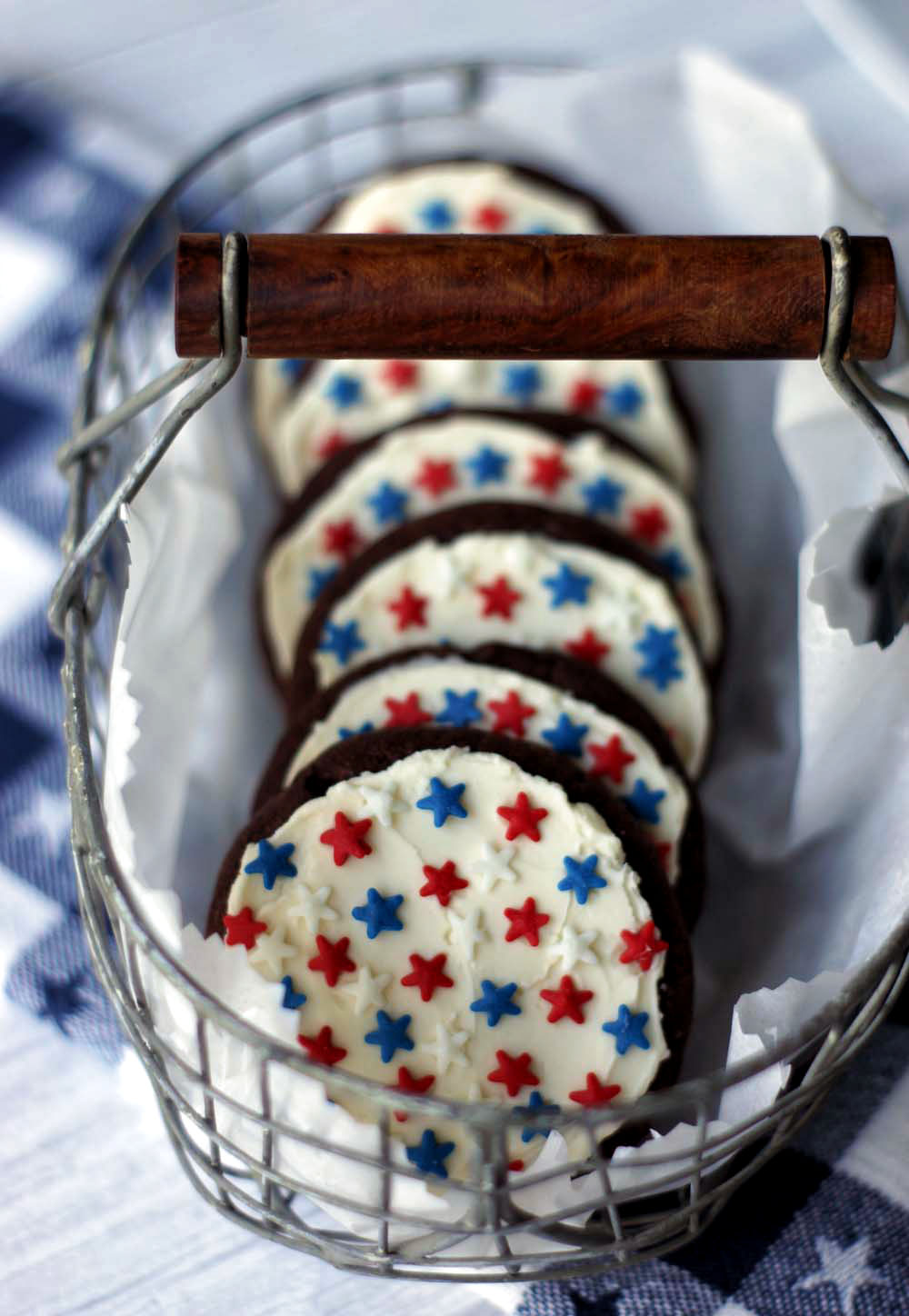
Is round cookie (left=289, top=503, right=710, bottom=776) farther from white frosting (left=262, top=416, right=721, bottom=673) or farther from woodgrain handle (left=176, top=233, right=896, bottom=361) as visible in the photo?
woodgrain handle (left=176, top=233, right=896, bottom=361)

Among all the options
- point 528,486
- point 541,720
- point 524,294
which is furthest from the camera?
point 528,486

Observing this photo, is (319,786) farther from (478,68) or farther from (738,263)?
(478,68)

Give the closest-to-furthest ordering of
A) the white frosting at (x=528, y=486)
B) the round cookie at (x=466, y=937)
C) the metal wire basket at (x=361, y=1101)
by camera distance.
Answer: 1. the metal wire basket at (x=361, y=1101)
2. the round cookie at (x=466, y=937)
3. the white frosting at (x=528, y=486)

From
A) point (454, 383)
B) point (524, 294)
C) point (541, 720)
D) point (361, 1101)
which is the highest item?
point (454, 383)

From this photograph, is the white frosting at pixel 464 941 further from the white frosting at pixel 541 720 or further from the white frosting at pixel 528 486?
the white frosting at pixel 528 486

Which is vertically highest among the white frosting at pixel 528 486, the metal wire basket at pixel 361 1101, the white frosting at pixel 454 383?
the white frosting at pixel 454 383

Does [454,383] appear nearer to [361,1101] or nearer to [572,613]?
[572,613]

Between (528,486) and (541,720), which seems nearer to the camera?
(541,720)

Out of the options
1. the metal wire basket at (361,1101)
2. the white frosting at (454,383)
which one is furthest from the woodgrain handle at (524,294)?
the white frosting at (454,383)

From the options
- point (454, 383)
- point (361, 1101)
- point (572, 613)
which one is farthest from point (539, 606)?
point (361, 1101)
